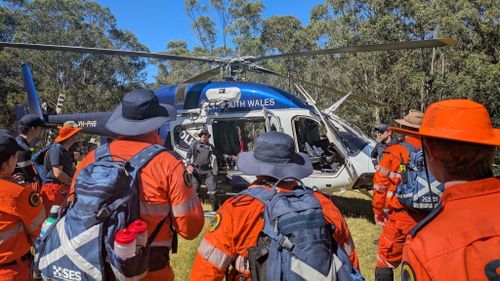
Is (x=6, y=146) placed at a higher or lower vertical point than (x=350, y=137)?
higher

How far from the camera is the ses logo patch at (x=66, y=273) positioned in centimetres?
186

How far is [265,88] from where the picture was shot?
26.5 feet

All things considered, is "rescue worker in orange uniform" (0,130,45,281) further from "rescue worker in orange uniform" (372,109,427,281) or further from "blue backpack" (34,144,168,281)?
"rescue worker in orange uniform" (372,109,427,281)

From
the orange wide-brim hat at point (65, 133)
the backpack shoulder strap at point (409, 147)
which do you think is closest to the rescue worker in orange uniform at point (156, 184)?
the backpack shoulder strap at point (409, 147)

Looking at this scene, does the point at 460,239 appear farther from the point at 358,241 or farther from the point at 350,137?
the point at 350,137

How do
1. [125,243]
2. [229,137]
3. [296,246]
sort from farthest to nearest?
1. [229,137]
2. [125,243]
3. [296,246]

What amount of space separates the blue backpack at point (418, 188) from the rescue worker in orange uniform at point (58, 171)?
12.1ft

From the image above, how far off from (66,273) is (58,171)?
10.1 ft

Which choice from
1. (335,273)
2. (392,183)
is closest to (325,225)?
(335,273)

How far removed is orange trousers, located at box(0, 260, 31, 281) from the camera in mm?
2385

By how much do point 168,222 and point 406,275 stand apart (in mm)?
1411

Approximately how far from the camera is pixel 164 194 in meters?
2.14

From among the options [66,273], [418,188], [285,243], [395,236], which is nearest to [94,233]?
[66,273]

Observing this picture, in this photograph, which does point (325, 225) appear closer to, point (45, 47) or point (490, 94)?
point (45, 47)
